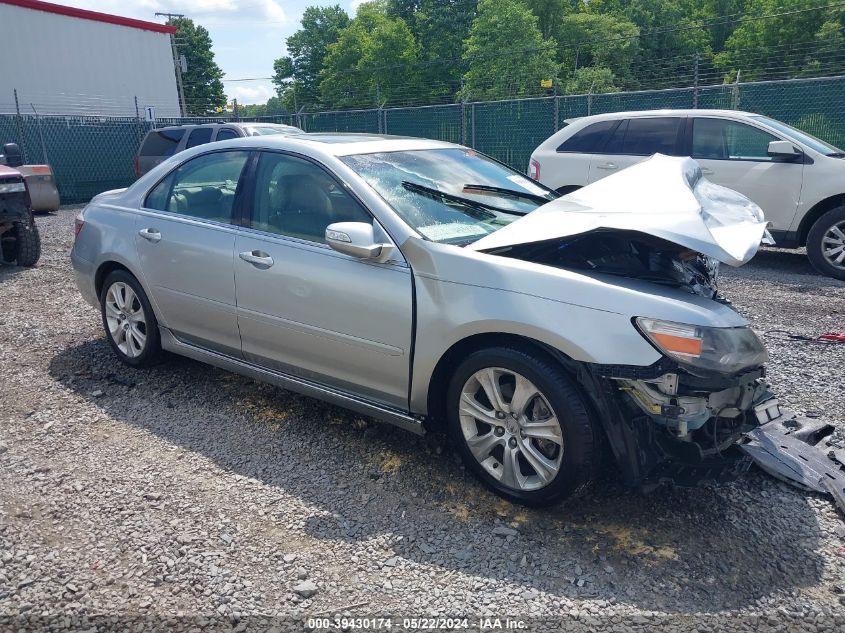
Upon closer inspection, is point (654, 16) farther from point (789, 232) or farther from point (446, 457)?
point (446, 457)

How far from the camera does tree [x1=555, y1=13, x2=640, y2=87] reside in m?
51.9

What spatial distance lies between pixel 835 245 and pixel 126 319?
7300 mm

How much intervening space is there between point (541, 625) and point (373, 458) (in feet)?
4.78

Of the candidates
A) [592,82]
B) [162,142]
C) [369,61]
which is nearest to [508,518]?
[162,142]

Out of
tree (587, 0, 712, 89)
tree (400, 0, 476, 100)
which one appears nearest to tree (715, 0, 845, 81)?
tree (587, 0, 712, 89)

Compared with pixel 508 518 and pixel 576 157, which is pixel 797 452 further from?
pixel 576 157

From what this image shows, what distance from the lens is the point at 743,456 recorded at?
3102 mm

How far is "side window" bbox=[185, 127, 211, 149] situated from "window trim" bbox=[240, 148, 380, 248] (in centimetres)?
913

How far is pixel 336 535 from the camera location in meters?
3.08

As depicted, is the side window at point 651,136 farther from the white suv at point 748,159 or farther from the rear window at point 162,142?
the rear window at point 162,142

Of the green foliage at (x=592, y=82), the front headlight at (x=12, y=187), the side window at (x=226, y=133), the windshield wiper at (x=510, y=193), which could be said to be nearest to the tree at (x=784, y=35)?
the green foliage at (x=592, y=82)

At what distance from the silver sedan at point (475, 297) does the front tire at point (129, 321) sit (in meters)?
0.16

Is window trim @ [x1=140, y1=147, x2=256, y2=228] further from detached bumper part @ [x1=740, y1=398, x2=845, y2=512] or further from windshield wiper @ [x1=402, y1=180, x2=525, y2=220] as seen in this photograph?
detached bumper part @ [x1=740, y1=398, x2=845, y2=512]

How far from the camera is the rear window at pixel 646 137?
8.84 m
